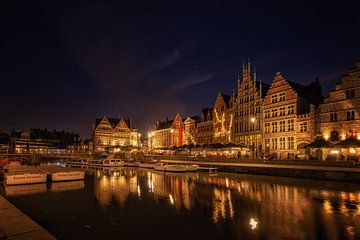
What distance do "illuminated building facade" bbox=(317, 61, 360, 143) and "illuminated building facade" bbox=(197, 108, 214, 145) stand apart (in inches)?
1206

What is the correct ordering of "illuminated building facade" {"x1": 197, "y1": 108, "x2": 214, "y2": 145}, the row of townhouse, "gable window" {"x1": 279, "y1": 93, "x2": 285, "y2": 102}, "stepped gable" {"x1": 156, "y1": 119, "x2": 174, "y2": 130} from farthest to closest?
"stepped gable" {"x1": 156, "y1": 119, "x2": 174, "y2": 130} < "illuminated building facade" {"x1": 197, "y1": 108, "x2": 214, "y2": 145} < "gable window" {"x1": 279, "y1": 93, "x2": 285, "y2": 102} < the row of townhouse

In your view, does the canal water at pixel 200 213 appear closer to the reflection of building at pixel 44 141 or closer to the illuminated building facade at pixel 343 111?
the illuminated building facade at pixel 343 111

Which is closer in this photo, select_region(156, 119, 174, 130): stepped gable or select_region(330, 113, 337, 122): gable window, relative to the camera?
select_region(330, 113, 337, 122): gable window

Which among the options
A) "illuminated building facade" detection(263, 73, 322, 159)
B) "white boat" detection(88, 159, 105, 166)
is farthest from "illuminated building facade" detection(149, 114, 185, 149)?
"illuminated building facade" detection(263, 73, 322, 159)

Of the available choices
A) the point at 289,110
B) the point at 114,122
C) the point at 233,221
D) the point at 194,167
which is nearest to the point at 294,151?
the point at 289,110

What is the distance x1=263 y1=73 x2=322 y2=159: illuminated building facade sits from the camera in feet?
150

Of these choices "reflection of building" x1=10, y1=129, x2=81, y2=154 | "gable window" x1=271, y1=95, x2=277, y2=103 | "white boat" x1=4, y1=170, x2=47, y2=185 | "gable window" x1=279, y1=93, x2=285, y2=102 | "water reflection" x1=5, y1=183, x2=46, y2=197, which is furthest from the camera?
"reflection of building" x1=10, y1=129, x2=81, y2=154

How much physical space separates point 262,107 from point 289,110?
641 centimetres

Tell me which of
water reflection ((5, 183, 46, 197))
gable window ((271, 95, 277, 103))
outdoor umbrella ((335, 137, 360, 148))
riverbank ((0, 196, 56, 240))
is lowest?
water reflection ((5, 183, 46, 197))

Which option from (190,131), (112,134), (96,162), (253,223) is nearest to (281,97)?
(190,131)

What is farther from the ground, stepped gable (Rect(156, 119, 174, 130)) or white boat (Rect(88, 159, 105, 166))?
stepped gable (Rect(156, 119, 174, 130))

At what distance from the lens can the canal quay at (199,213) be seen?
1262cm

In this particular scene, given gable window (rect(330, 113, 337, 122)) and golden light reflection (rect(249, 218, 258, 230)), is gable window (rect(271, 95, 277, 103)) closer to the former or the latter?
gable window (rect(330, 113, 337, 122))

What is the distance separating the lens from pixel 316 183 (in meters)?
28.3
